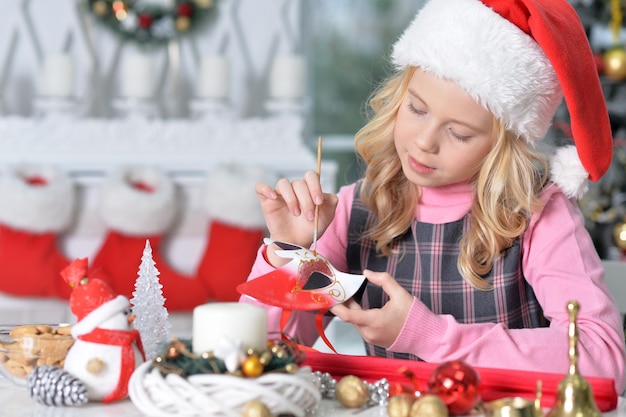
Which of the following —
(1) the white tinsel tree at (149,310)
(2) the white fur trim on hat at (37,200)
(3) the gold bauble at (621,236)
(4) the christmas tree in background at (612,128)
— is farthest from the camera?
(4) the christmas tree in background at (612,128)

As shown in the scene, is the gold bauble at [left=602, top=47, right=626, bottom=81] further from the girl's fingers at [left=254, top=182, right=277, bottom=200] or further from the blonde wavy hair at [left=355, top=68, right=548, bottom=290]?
the girl's fingers at [left=254, top=182, right=277, bottom=200]

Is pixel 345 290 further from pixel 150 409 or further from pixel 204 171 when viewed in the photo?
pixel 204 171

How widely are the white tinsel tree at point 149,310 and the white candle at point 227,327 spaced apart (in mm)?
209

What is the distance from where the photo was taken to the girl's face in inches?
50.5

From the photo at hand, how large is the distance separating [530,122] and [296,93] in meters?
2.08

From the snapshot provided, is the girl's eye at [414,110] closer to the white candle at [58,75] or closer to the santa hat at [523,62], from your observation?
the santa hat at [523,62]

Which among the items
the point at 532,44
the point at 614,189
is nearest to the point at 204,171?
the point at 614,189

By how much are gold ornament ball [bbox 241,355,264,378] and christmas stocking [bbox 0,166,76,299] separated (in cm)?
229

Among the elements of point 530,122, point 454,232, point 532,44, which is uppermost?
point 532,44

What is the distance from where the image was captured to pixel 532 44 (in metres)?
1.29

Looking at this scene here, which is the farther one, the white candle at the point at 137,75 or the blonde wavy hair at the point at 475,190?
the white candle at the point at 137,75

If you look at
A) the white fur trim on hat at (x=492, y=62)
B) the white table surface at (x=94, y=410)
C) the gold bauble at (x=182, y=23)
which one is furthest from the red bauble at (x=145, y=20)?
the white table surface at (x=94, y=410)

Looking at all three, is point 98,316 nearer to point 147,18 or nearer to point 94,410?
point 94,410

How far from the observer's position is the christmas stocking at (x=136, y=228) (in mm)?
2975
